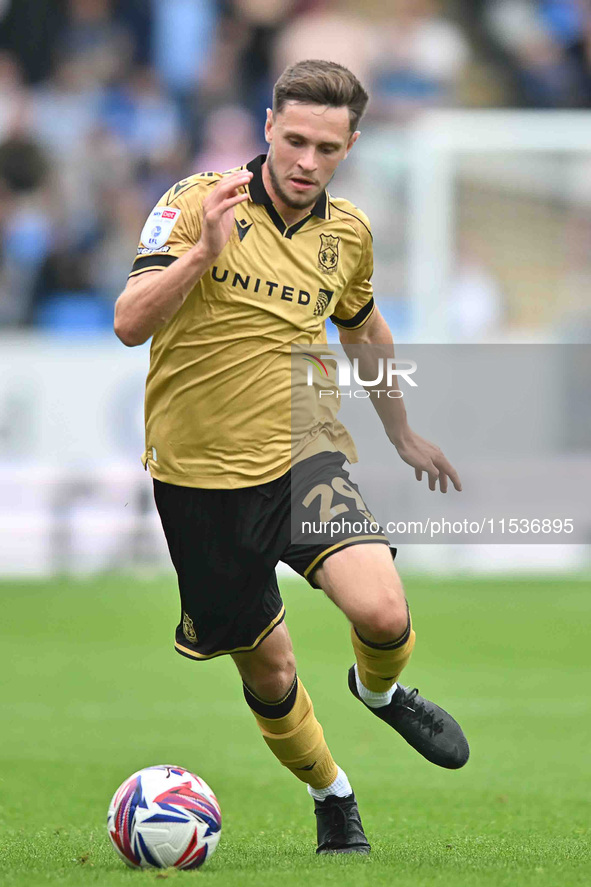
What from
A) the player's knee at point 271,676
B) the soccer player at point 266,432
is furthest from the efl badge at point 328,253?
the player's knee at point 271,676

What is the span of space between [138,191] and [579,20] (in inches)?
239

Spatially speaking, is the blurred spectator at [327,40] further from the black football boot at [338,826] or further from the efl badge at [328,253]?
the black football boot at [338,826]

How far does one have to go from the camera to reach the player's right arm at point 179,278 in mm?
4539

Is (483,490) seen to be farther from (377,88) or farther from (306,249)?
(306,249)

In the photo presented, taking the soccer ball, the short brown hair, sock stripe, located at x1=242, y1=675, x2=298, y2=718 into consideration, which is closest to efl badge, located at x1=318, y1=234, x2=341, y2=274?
the short brown hair

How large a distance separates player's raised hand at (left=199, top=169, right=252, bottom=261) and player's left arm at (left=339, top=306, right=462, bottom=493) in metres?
1.18

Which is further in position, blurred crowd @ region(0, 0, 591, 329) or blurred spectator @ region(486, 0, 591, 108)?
blurred spectator @ region(486, 0, 591, 108)

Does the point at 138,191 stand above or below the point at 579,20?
below

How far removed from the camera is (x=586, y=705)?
912cm

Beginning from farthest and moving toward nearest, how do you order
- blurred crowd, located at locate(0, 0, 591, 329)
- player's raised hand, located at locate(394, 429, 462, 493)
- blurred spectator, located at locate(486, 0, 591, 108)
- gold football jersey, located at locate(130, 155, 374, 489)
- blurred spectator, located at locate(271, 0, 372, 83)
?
blurred spectator, located at locate(486, 0, 591, 108) → blurred spectator, located at locate(271, 0, 372, 83) → blurred crowd, located at locate(0, 0, 591, 329) → player's raised hand, located at locate(394, 429, 462, 493) → gold football jersey, located at locate(130, 155, 374, 489)

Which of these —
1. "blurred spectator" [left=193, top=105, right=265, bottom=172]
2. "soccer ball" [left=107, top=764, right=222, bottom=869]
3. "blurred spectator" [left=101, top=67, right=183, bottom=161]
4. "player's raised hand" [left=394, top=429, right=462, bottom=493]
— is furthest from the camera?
"blurred spectator" [left=101, top=67, right=183, bottom=161]

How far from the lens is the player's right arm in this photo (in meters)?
4.54

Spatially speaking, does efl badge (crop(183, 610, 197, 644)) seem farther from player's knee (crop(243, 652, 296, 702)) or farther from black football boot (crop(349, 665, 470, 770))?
black football boot (crop(349, 665, 470, 770))

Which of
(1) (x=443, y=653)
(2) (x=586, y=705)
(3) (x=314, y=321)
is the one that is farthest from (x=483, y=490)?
(3) (x=314, y=321)
